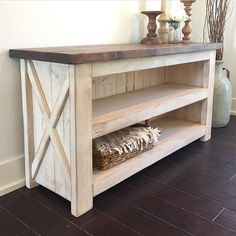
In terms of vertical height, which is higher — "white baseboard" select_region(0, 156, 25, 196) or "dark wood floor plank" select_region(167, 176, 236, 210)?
"white baseboard" select_region(0, 156, 25, 196)

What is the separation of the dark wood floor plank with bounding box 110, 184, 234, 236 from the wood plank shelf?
1.30ft

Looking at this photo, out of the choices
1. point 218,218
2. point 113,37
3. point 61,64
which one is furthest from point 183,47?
point 218,218

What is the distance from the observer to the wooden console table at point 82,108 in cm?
152

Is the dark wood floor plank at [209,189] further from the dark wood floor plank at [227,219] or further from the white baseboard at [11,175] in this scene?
the white baseboard at [11,175]

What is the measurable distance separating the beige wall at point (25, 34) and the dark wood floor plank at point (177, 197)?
720mm

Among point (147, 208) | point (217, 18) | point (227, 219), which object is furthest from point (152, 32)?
point (227, 219)

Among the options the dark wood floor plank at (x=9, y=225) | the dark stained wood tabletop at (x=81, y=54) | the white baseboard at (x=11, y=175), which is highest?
the dark stained wood tabletop at (x=81, y=54)

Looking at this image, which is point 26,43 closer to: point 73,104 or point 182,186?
point 73,104

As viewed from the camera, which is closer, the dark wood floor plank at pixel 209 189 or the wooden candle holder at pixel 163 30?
the dark wood floor plank at pixel 209 189

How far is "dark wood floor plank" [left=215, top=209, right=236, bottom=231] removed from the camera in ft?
5.18

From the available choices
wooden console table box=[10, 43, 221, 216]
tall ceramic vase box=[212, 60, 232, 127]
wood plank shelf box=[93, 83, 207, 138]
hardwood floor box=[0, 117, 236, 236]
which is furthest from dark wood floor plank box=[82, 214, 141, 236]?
tall ceramic vase box=[212, 60, 232, 127]

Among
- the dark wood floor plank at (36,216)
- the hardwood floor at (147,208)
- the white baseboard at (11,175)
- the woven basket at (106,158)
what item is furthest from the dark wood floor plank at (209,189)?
the white baseboard at (11,175)

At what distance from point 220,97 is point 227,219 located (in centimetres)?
164

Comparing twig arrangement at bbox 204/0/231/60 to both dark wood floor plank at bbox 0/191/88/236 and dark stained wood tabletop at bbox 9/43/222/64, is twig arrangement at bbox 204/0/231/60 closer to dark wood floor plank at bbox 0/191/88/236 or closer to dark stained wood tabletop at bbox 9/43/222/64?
dark stained wood tabletop at bbox 9/43/222/64
